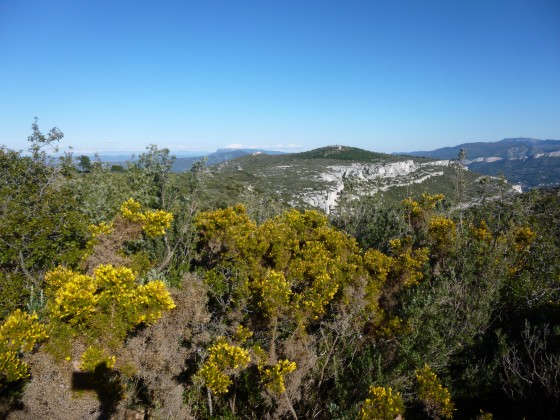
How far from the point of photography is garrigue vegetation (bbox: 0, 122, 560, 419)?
8016 millimetres

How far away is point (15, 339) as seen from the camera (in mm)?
7059

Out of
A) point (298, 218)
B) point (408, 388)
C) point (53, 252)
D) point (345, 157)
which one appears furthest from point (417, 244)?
point (345, 157)

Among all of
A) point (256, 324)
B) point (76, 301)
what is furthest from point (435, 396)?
point (76, 301)

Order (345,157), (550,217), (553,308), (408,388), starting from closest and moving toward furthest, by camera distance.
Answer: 1. (408,388)
2. (553,308)
3. (550,217)
4. (345,157)

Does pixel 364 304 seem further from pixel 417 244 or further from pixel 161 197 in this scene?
pixel 161 197

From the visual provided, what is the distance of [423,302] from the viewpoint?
1147 cm

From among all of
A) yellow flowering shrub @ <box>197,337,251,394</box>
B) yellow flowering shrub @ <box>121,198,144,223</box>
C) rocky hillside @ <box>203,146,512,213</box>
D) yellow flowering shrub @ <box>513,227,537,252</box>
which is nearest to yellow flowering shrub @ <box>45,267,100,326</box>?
yellow flowering shrub @ <box>197,337,251,394</box>

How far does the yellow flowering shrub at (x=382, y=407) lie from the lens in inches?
272

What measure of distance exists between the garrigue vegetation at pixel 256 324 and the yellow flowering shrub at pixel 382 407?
0.11 feet

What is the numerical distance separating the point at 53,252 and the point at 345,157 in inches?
7415

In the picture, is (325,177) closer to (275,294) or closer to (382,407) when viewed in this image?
(275,294)

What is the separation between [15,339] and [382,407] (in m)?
8.50

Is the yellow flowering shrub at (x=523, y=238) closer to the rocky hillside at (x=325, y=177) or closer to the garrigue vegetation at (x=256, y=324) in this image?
the garrigue vegetation at (x=256, y=324)

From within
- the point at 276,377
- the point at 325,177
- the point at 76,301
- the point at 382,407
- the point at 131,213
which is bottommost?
the point at 276,377
